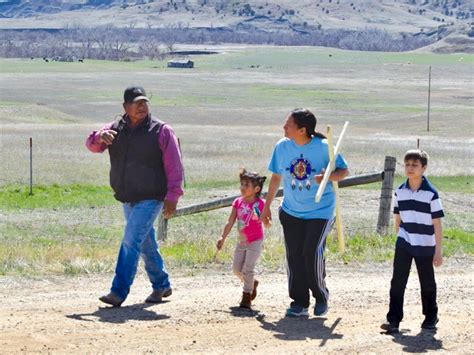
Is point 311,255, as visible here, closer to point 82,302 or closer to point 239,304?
point 239,304

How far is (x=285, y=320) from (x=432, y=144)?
3478 centimetres

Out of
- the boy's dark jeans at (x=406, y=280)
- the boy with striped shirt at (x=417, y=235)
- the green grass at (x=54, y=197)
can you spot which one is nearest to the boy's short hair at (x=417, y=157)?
the boy with striped shirt at (x=417, y=235)

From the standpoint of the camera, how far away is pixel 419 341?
300 inches

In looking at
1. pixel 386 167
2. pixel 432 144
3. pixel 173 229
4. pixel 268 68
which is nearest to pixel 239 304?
A: pixel 386 167

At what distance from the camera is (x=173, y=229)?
58.3ft

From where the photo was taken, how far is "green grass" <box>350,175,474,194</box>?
26.5 m

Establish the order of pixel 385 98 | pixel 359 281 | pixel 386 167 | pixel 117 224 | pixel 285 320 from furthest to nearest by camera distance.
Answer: pixel 385 98 → pixel 117 224 → pixel 386 167 → pixel 359 281 → pixel 285 320

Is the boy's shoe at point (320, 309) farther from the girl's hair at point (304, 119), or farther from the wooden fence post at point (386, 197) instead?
the wooden fence post at point (386, 197)

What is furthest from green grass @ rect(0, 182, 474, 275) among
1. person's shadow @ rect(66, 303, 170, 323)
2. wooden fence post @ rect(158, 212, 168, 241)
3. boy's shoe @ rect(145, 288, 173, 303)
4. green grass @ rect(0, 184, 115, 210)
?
person's shadow @ rect(66, 303, 170, 323)

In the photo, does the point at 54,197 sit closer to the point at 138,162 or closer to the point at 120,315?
the point at 138,162

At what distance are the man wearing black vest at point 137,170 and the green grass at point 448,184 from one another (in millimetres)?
17294

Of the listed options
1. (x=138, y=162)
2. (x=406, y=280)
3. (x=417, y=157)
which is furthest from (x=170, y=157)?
(x=406, y=280)

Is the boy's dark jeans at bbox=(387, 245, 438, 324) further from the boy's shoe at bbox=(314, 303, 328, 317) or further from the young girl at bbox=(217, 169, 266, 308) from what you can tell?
the young girl at bbox=(217, 169, 266, 308)

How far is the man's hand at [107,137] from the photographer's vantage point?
8305mm
